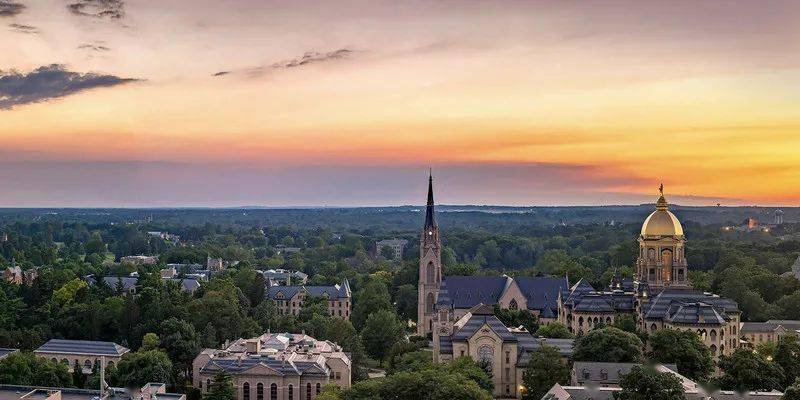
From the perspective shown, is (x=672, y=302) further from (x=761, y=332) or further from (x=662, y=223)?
(x=761, y=332)

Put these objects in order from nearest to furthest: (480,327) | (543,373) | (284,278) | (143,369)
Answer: (543,373) < (143,369) < (480,327) < (284,278)

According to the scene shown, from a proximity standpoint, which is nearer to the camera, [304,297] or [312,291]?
[304,297]

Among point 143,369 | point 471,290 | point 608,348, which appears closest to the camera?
point 608,348

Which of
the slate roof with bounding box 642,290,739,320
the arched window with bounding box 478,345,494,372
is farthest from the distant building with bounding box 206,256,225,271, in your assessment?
the arched window with bounding box 478,345,494,372

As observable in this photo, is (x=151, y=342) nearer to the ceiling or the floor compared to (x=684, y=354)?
nearer to the floor

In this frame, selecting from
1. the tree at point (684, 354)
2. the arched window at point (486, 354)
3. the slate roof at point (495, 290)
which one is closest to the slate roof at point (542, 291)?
→ the slate roof at point (495, 290)

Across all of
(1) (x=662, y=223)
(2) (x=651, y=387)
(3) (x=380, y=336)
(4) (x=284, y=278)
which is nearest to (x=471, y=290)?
(3) (x=380, y=336)
